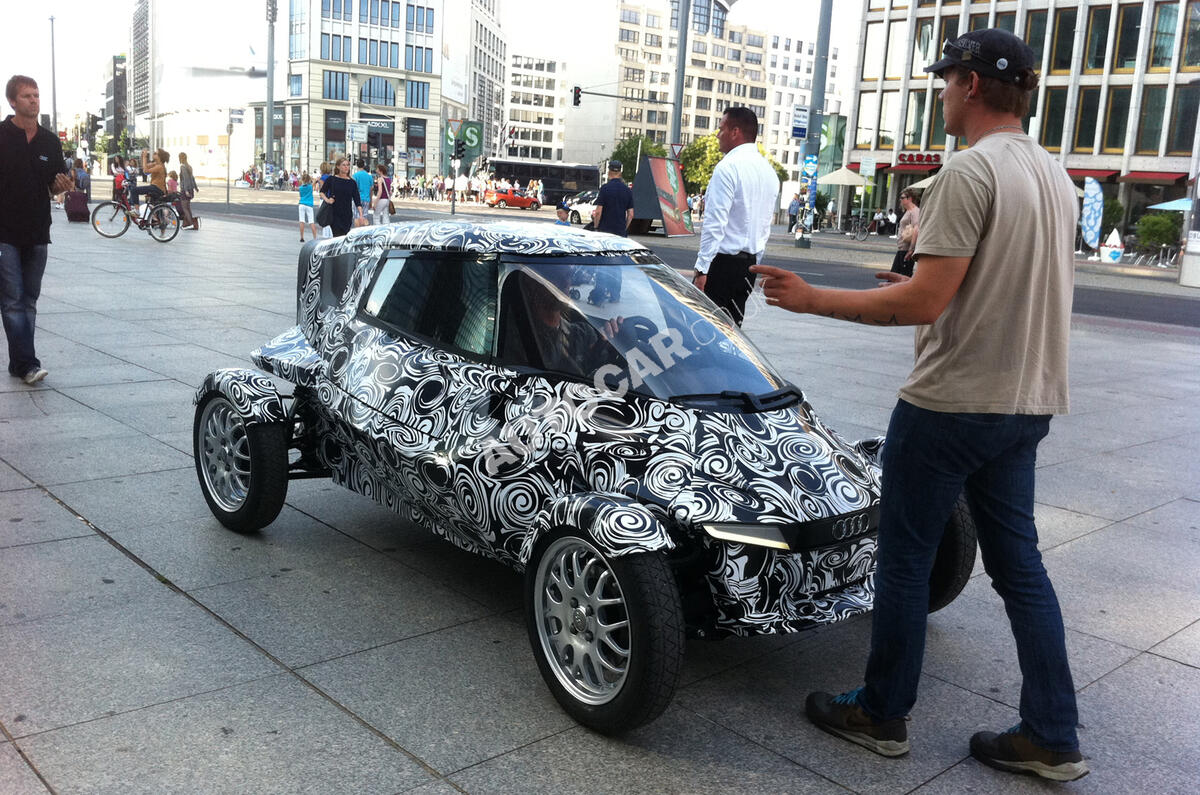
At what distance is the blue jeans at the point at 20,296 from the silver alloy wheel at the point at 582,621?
5649 millimetres

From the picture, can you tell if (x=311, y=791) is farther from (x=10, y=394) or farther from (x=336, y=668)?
(x=10, y=394)

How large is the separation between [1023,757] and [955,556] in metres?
0.93

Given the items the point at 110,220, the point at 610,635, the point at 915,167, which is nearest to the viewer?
the point at 610,635

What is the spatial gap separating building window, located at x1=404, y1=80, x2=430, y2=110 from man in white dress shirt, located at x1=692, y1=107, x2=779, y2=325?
104087 mm

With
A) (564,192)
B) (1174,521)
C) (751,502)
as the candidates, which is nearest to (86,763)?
(751,502)

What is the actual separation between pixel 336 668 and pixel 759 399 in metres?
1.67

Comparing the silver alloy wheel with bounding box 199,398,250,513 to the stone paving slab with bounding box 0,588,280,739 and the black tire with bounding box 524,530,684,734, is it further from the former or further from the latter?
the black tire with bounding box 524,530,684,734

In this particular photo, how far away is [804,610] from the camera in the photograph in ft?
10.9

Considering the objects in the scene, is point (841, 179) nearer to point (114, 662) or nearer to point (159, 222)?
point (159, 222)

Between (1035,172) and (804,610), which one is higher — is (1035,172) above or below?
above

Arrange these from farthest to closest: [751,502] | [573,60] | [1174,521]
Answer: [573,60]
[1174,521]
[751,502]

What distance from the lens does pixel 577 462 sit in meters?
3.52

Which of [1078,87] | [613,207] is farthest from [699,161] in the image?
[613,207]

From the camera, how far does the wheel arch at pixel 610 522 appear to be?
302cm
